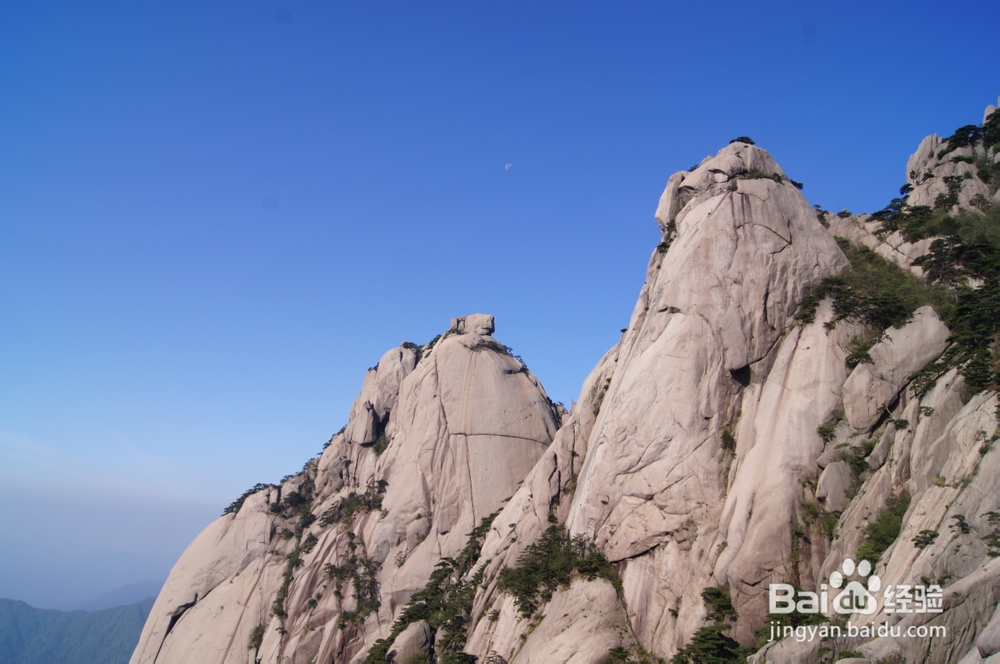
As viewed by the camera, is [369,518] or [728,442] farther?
[369,518]

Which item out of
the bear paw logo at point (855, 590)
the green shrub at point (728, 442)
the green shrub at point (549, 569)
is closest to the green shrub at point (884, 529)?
the bear paw logo at point (855, 590)

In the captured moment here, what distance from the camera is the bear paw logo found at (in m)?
22.1

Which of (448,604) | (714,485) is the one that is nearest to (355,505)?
(448,604)

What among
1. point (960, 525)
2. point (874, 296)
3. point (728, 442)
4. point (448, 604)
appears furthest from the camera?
point (448, 604)

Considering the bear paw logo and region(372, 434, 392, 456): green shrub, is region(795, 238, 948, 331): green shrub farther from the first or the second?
region(372, 434, 392, 456): green shrub

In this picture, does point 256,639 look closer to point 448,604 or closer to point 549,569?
point 448,604

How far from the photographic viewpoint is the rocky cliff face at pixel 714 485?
75.1 ft

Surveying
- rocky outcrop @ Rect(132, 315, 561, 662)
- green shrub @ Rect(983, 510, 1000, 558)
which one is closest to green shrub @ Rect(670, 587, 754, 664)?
green shrub @ Rect(983, 510, 1000, 558)

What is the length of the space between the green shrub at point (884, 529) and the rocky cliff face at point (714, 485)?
0.16m

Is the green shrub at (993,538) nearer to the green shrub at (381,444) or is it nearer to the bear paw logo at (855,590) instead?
the bear paw logo at (855,590)

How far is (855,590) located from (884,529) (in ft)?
7.94

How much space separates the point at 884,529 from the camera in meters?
24.1

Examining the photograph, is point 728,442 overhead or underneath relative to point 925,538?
overhead

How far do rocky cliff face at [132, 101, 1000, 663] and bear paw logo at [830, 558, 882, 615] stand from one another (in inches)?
16.1
